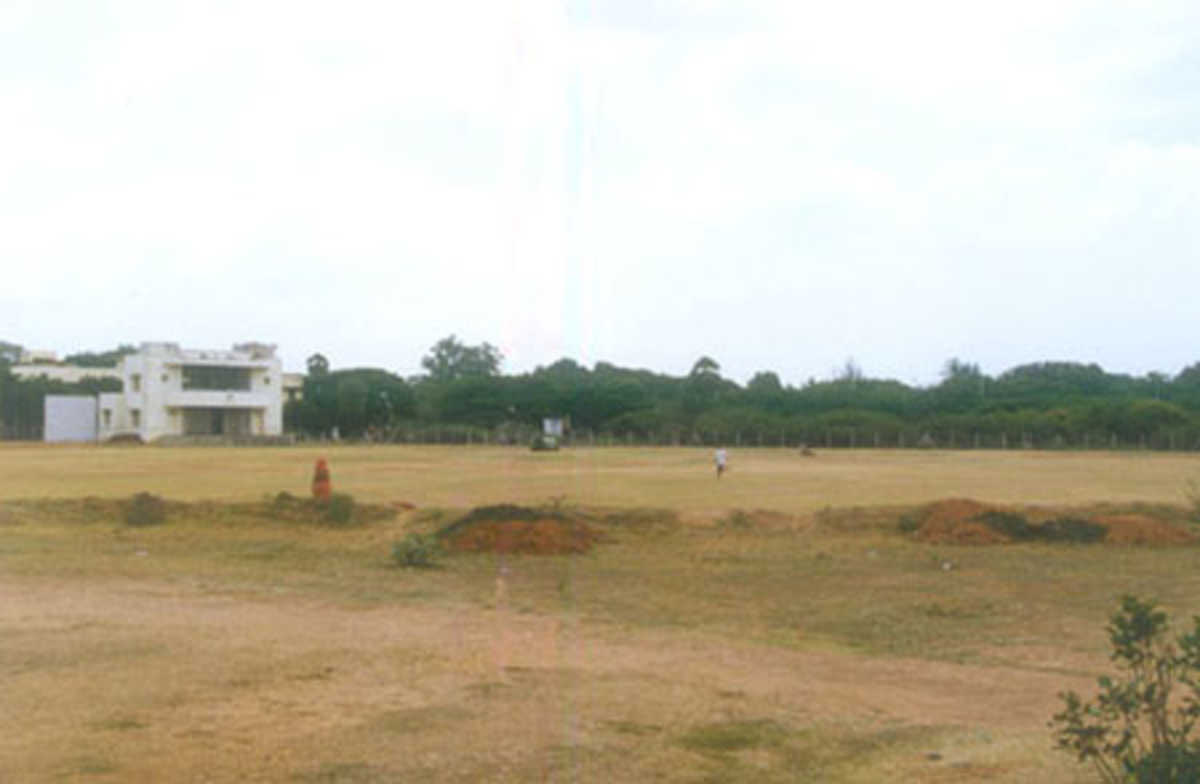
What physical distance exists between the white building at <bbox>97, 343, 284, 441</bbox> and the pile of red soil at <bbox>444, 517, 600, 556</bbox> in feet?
244

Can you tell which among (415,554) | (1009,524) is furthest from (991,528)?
(415,554)

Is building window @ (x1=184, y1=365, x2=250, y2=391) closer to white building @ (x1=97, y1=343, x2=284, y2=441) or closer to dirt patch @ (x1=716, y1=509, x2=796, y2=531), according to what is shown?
white building @ (x1=97, y1=343, x2=284, y2=441)

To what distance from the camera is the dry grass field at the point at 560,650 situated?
7840 millimetres

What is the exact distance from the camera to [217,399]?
94.1 metres

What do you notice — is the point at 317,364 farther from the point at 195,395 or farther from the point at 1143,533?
the point at 1143,533

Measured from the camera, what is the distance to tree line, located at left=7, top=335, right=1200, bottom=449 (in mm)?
90500

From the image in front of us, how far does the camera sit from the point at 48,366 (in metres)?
129

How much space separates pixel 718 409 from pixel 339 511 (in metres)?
83.4

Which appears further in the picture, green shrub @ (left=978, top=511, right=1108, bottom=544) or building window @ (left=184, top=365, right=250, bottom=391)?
building window @ (left=184, top=365, right=250, bottom=391)

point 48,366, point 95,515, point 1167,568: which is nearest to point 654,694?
point 1167,568

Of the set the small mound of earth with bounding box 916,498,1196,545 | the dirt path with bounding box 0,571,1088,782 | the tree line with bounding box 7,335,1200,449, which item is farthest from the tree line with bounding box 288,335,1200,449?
the dirt path with bounding box 0,571,1088,782

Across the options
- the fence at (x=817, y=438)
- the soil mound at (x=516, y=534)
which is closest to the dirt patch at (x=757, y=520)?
the soil mound at (x=516, y=534)

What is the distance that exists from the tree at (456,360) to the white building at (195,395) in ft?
143

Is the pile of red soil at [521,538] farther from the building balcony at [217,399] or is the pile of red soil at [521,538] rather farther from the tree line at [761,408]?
the building balcony at [217,399]
